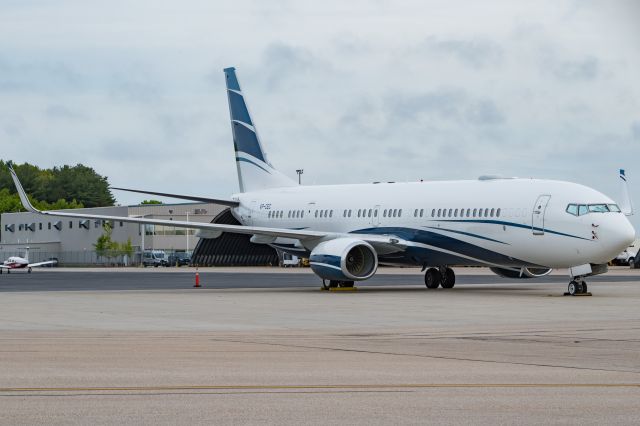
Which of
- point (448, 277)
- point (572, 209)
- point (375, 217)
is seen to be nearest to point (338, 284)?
point (375, 217)

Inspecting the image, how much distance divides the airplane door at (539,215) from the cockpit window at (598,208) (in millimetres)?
1454

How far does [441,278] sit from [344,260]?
15.8 ft

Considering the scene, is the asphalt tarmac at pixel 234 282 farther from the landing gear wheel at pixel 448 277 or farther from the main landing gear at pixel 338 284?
the landing gear wheel at pixel 448 277

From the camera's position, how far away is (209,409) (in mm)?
10562

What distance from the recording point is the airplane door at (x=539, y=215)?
116 ft

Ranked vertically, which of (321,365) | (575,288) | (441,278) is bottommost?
(321,365)

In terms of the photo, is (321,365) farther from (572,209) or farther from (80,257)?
(80,257)

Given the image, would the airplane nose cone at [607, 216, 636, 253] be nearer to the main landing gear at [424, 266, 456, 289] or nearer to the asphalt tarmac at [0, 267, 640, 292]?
the asphalt tarmac at [0, 267, 640, 292]

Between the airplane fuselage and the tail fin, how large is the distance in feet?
8.04

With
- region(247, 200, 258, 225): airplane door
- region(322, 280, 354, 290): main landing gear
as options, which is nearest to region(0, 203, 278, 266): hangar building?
region(247, 200, 258, 225): airplane door

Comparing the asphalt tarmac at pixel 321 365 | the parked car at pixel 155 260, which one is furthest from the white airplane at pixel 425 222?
the parked car at pixel 155 260

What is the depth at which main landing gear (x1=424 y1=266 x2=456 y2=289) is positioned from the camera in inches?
1629

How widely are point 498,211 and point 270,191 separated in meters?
13.4

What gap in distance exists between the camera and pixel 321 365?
14.4 m
